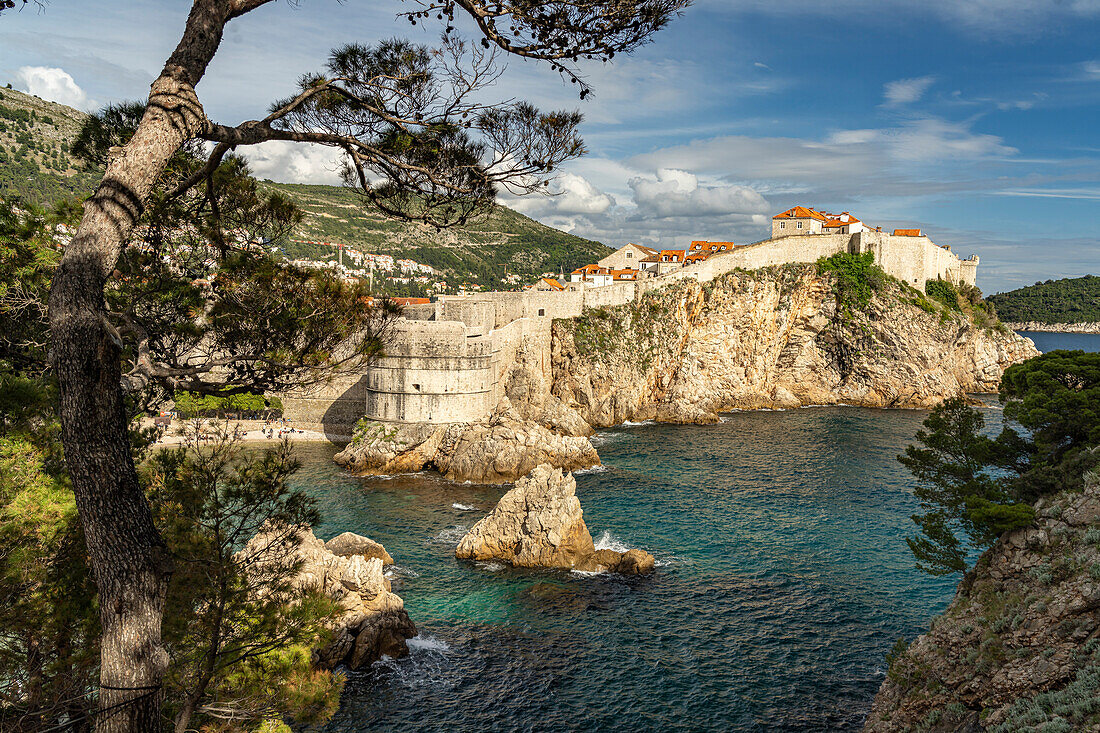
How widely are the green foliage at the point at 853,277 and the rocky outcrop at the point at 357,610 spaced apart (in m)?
47.8

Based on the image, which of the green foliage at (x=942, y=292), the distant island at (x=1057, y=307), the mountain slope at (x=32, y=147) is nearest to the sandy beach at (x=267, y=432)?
the mountain slope at (x=32, y=147)

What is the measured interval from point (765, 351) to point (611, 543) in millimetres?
34856

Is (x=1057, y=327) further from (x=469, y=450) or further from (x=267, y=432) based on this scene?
(x=267, y=432)

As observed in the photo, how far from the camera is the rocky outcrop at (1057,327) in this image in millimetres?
137625

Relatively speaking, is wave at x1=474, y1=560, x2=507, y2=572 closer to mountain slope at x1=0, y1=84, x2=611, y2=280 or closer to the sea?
the sea

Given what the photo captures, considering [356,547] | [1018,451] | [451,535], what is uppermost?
[1018,451]

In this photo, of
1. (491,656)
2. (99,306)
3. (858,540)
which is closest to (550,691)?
(491,656)

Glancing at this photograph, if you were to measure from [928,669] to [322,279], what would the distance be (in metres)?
10.9

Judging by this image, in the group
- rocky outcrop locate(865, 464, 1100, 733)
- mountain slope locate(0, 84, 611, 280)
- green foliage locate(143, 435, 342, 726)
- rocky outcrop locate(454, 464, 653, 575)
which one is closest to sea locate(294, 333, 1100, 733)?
rocky outcrop locate(454, 464, 653, 575)

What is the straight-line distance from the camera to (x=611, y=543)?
21594mm

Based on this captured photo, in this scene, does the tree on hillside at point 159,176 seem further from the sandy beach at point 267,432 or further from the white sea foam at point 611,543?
the sandy beach at point 267,432

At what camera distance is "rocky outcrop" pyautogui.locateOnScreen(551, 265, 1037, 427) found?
4331 cm

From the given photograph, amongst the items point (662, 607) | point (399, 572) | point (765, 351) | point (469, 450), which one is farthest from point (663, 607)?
point (765, 351)

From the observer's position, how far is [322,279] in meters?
7.47
